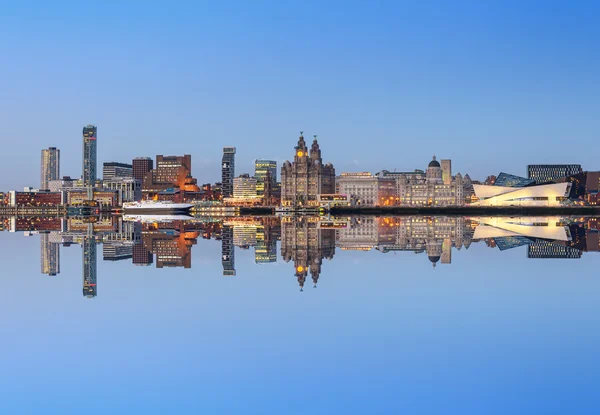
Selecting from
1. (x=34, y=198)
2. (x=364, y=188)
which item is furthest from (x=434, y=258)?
(x=34, y=198)

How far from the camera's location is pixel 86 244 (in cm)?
3762

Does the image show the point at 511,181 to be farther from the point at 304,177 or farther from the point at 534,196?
the point at 304,177

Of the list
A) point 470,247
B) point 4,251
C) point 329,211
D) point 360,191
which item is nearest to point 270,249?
point 470,247

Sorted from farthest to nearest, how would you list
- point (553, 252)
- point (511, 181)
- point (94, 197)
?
point (94, 197) → point (511, 181) → point (553, 252)

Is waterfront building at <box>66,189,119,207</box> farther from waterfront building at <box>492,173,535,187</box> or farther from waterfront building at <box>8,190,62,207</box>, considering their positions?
waterfront building at <box>492,173,535,187</box>

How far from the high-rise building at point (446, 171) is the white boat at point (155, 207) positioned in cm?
6861

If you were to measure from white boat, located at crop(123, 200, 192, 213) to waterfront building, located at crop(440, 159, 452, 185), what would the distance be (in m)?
68.6

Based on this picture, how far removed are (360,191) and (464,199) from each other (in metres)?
27.2

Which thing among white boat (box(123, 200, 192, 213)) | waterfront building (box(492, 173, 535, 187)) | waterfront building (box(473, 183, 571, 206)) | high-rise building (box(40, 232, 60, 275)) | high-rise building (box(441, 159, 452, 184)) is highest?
high-rise building (box(441, 159, 452, 184))

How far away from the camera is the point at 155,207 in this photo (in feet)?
465

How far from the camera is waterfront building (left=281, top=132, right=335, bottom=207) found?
152837 millimetres

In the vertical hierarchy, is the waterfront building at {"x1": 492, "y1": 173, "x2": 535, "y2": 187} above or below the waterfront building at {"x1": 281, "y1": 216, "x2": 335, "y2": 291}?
above

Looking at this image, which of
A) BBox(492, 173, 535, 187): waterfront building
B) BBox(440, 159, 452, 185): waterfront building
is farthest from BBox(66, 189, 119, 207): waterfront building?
BBox(492, 173, 535, 187): waterfront building

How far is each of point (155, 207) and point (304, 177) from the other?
3303 centimetres
